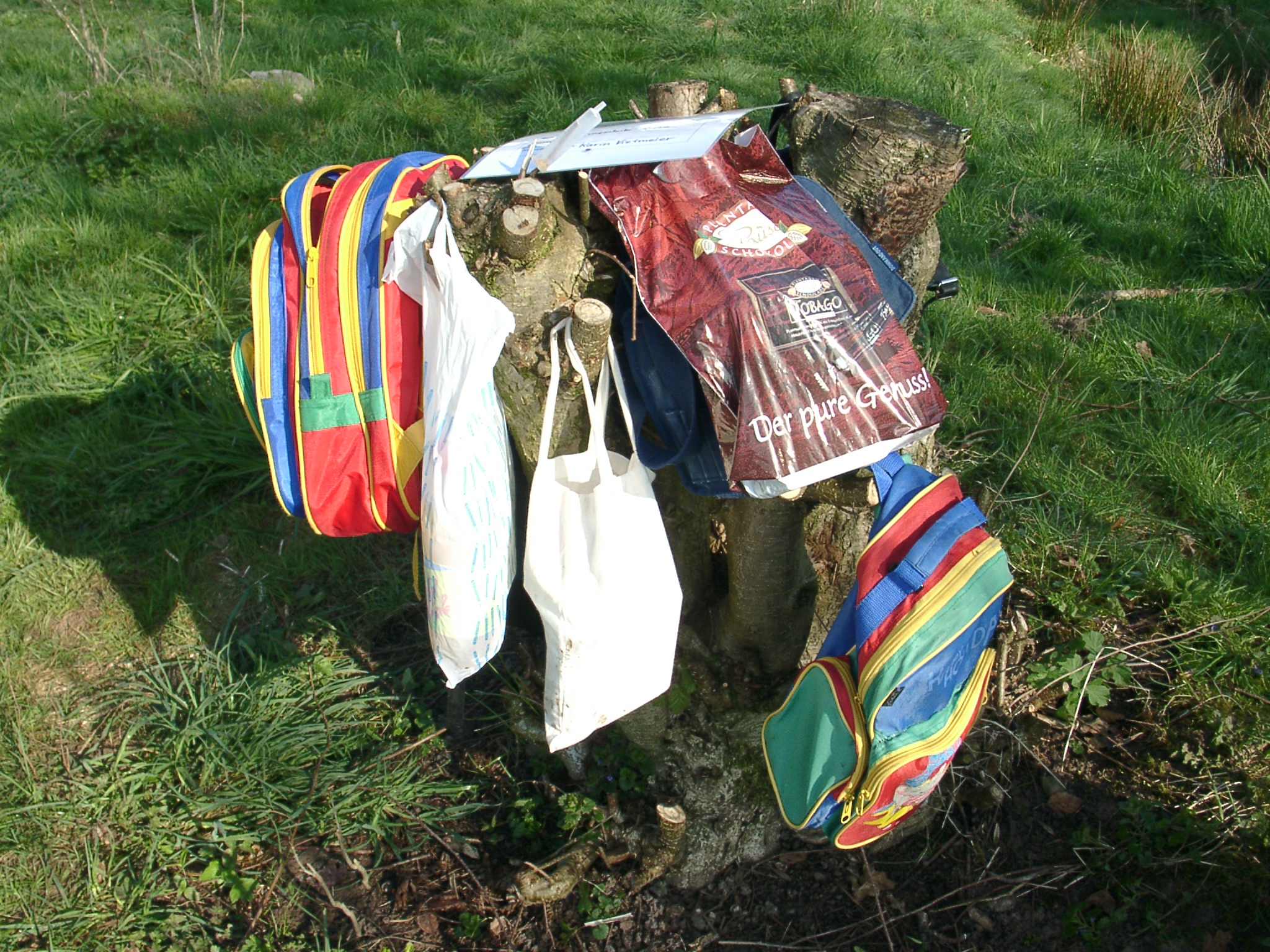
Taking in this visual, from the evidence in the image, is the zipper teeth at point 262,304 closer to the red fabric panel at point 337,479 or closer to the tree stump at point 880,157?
the red fabric panel at point 337,479

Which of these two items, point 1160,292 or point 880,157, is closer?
point 880,157

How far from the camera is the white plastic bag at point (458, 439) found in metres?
1.52

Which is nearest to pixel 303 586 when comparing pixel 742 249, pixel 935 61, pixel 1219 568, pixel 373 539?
pixel 373 539

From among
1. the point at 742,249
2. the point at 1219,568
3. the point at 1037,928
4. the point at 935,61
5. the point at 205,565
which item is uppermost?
the point at 742,249

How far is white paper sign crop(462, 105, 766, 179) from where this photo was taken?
1.41m

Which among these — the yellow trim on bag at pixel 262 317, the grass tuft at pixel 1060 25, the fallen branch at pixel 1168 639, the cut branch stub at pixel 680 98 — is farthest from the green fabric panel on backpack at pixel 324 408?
the grass tuft at pixel 1060 25

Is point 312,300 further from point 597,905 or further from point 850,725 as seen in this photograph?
point 597,905

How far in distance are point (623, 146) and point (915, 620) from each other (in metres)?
1.00

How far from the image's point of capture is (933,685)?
5.49 ft

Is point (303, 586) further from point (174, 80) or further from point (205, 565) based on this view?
point (174, 80)

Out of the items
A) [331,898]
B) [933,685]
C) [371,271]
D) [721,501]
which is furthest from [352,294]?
[331,898]

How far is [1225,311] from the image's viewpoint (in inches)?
133

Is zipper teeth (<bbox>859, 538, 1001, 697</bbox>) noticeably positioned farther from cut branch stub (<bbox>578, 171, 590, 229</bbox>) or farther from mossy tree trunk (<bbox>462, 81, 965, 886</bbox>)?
cut branch stub (<bbox>578, 171, 590, 229</bbox>)

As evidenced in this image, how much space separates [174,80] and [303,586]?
129 inches
